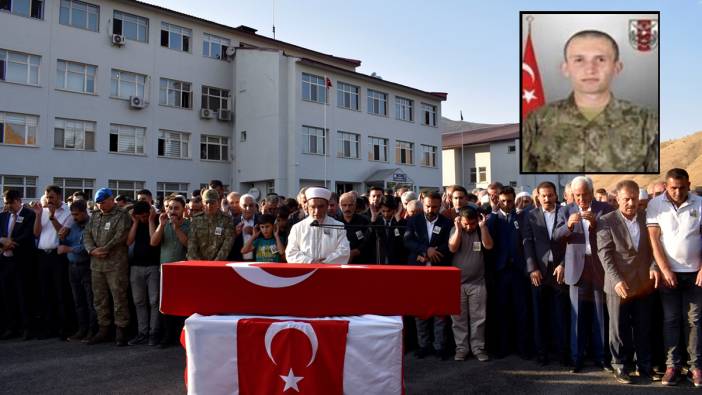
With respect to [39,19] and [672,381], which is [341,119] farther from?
[672,381]

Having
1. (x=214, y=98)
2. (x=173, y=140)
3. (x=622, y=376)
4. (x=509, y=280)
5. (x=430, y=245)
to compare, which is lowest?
(x=622, y=376)

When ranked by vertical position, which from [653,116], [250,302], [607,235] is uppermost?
[653,116]

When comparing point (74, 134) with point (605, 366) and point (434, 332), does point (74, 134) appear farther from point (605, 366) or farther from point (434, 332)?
point (605, 366)

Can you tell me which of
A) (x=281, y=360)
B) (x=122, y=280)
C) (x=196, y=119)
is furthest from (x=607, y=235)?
(x=196, y=119)

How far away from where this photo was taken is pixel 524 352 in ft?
18.6

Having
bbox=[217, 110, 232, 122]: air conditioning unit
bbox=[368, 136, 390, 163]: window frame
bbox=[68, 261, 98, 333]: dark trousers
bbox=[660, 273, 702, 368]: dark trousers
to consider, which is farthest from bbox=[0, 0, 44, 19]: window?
bbox=[660, 273, 702, 368]: dark trousers

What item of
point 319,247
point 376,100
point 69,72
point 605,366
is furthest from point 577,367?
point 376,100

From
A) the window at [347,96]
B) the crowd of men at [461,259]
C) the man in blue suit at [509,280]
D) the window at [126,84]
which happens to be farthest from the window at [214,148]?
the man in blue suit at [509,280]

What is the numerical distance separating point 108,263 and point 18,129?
18.7m

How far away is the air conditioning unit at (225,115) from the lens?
28000 millimetres

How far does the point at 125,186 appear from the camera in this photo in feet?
79.9

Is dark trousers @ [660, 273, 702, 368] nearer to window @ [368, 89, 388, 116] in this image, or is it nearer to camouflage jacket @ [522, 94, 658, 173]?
camouflage jacket @ [522, 94, 658, 173]

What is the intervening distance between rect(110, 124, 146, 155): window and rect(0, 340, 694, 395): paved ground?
65.1 feet

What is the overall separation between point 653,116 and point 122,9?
2438 centimetres
